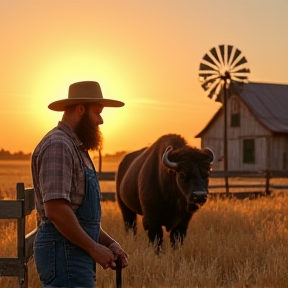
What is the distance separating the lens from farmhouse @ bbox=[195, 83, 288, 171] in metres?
40.8

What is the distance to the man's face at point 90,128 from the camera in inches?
168

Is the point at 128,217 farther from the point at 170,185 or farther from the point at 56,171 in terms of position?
the point at 56,171

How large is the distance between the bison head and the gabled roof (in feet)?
99.6

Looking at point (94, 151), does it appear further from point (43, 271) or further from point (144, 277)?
point (144, 277)

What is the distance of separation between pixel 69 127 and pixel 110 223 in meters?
8.78

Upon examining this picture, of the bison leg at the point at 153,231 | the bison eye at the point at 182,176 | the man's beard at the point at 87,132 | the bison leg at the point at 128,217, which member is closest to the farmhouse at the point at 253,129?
the bison leg at the point at 128,217

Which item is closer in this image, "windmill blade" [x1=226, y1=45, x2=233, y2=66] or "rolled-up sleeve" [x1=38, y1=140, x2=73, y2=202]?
"rolled-up sleeve" [x1=38, y1=140, x2=73, y2=202]

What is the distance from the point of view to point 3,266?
21.7ft

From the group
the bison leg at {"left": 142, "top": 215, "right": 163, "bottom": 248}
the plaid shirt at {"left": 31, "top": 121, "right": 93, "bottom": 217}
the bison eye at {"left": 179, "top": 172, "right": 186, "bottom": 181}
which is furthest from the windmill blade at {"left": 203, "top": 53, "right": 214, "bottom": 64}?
the plaid shirt at {"left": 31, "top": 121, "right": 93, "bottom": 217}

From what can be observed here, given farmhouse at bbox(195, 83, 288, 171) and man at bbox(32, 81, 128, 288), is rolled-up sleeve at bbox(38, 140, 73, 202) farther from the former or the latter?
farmhouse at bbox(195, 83, 288, 171)

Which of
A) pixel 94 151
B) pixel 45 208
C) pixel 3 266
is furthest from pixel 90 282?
pixel 3 266

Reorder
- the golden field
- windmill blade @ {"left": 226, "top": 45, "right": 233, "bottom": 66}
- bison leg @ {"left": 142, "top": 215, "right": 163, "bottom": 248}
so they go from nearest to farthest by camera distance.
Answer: the golden field < bison leg @ {"left": 142, "top": 215, "right": 163, "bottom": 248} < windmill blade @ {"left": 226, "top": 45, "right": 233, "bottom": 66}

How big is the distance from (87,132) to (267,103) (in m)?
39.6

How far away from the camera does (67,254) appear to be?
405 centimetres
